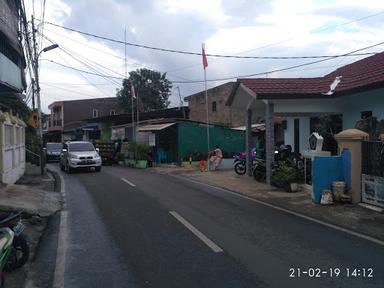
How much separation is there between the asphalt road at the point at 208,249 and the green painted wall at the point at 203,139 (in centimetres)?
1791

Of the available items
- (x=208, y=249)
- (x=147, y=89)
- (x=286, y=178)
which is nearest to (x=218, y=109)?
(x=147, y=89)

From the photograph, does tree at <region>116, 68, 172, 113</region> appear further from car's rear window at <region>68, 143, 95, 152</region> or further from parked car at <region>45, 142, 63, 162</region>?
car's rear window at <region>68, 143, 95, 152</region>

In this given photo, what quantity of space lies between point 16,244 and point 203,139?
24.4 m

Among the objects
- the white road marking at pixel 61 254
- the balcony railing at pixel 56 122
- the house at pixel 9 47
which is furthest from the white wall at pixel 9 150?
the balcony railing at pixel 56 122

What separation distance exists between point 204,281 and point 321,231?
3.84m

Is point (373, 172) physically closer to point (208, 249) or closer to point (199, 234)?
point (199, 234)

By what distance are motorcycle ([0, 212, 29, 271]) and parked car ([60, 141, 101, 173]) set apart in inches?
752

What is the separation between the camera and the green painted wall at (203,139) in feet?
98.9

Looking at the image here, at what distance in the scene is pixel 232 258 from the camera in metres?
6.79

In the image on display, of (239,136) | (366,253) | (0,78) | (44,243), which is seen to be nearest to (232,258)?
(366,253)

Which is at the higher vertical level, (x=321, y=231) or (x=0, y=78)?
(x=0, y=78)

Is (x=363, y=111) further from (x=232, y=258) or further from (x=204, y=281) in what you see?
(x=204, y=281)

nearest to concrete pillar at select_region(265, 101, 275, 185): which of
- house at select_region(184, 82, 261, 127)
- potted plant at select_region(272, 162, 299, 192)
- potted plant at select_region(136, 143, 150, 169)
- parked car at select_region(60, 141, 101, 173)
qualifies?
potted plant at select_region(272, 162, 299, 192)

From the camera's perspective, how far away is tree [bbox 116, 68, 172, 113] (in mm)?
57781
